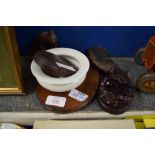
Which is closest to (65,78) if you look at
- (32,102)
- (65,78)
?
(65,78)

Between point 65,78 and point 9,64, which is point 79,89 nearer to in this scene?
point 65,78

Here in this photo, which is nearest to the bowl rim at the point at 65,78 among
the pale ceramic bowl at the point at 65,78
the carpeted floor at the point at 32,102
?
the pale ceramic bowl at the point at 65,78

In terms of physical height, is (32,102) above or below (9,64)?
below

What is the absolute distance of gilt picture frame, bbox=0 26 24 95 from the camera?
73cm

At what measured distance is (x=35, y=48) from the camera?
0.96 m

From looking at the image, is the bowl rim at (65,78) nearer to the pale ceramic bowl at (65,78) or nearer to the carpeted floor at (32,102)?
the pale ceramic bowl at (65,78)

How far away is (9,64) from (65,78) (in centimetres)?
17

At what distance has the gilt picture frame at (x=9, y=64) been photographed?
2.39 feet

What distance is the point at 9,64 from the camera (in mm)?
797

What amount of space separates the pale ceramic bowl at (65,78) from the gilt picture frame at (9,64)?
6 centimetres

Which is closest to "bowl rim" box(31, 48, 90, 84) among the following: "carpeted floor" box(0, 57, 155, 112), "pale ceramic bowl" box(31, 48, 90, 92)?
"pale ceramic bowl" box(31, 48, 90, 92)

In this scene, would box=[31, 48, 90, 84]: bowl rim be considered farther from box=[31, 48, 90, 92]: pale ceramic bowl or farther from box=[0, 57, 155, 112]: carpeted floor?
box=[0, 57, 155, 112]: carpeted floor
